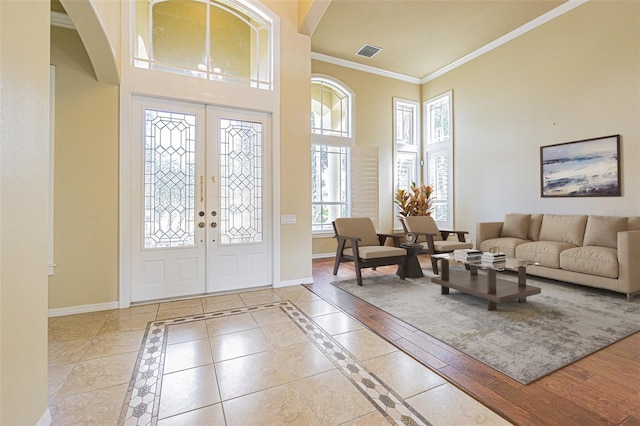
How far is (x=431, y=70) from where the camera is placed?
658 centimetres

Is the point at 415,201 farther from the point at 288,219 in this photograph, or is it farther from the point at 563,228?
the point at 288,219

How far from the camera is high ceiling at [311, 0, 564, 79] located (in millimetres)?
4438

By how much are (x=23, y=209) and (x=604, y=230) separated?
5574mm

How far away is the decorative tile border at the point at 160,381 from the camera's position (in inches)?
59.6

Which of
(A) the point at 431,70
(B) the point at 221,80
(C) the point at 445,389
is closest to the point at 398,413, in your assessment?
(C) the point at 445,389

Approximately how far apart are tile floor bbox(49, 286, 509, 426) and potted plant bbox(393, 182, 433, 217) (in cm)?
402

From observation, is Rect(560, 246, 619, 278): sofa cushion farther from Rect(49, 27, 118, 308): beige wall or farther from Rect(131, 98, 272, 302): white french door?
Rect(49, 27, 118, 308): beige wall

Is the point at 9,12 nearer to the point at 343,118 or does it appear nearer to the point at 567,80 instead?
the point at 343,118

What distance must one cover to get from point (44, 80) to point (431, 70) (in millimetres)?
6987

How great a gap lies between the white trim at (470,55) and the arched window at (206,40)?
2.33 meters

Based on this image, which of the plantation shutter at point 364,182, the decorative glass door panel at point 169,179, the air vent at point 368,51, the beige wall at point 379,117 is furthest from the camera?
the beige wall at point 379,117

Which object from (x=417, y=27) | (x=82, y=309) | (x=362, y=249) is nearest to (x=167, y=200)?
(x=82, y=309)

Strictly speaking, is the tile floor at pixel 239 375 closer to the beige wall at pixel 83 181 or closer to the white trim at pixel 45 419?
the white trim at pixel 45 419

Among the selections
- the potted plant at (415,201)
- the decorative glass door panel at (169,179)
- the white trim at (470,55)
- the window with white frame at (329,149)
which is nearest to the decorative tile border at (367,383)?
the decorative glass door panel at (169,179)
